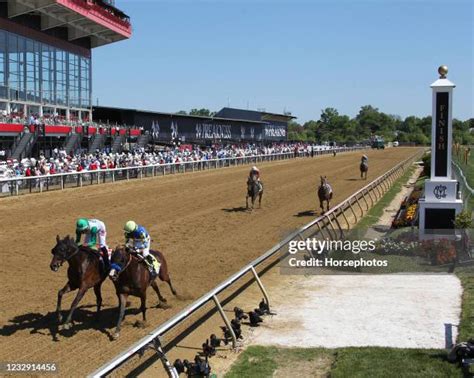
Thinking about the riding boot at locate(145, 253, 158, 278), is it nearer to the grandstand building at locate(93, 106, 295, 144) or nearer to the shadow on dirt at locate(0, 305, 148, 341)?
the shadow on dirt at locate(0, 305, 148, 341)

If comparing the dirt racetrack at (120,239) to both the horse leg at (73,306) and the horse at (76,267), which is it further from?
the horse at (76,267)

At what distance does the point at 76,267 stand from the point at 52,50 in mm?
36215

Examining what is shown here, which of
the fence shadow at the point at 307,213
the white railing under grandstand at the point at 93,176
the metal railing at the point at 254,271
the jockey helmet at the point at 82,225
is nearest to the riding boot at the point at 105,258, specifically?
the jockey helmet at the point at 82,225

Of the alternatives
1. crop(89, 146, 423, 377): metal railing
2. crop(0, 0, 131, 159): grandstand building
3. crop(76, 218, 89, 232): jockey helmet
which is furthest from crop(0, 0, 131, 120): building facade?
crop(76, 218, 89, 232): jockey helmet

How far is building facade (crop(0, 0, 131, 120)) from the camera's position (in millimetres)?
34531

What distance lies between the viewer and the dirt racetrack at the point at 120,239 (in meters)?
6.63

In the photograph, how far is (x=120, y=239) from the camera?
1281 cm

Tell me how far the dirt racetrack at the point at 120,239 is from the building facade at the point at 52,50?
13961 mm

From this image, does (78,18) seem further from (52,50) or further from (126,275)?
(126,275)

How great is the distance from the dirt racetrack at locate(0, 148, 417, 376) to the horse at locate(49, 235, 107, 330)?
379mm

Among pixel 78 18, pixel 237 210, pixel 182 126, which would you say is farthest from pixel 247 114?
pixel 237 210

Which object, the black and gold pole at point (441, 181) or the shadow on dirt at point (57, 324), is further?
the black and gold pole at point (441, 181)

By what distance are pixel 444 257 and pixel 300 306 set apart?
3550mm

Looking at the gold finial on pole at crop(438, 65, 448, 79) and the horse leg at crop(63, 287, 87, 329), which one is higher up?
the gold finial on pole at crop(438, 65, 448, 79)
